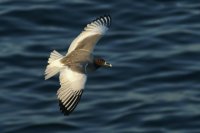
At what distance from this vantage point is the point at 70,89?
1439 cm

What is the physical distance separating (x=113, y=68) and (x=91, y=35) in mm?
5182

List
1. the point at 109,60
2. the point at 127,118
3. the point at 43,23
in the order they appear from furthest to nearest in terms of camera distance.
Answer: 1. the point at 43,23
2. the point at 109,60
3. the point at 127,118

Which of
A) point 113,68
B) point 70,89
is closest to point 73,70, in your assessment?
point 70,89

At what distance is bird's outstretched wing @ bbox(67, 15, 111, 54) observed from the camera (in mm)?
16219

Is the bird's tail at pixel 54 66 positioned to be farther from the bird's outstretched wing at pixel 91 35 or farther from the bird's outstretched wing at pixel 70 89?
the bird's outstretched wing at pixel 91 35

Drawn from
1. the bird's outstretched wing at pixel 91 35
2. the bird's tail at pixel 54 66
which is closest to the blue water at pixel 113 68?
the bird's outstretched wing at pixel 91 35

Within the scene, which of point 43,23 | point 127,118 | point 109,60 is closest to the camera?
point 127,118

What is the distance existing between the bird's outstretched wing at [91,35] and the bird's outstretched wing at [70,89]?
4.92ft

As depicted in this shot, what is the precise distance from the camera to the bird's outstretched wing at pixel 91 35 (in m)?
16.2

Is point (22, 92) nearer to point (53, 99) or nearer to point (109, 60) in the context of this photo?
point (53, 99)

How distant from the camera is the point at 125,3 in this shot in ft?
82.2

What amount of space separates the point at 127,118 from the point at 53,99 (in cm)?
186

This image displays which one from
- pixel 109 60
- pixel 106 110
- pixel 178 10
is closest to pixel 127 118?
pixel 106 110

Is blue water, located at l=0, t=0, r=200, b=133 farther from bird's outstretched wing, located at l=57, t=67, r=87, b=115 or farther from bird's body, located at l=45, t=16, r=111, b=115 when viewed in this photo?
bird's outstretched wing, located at l=57, t=67, r=87, b=115
